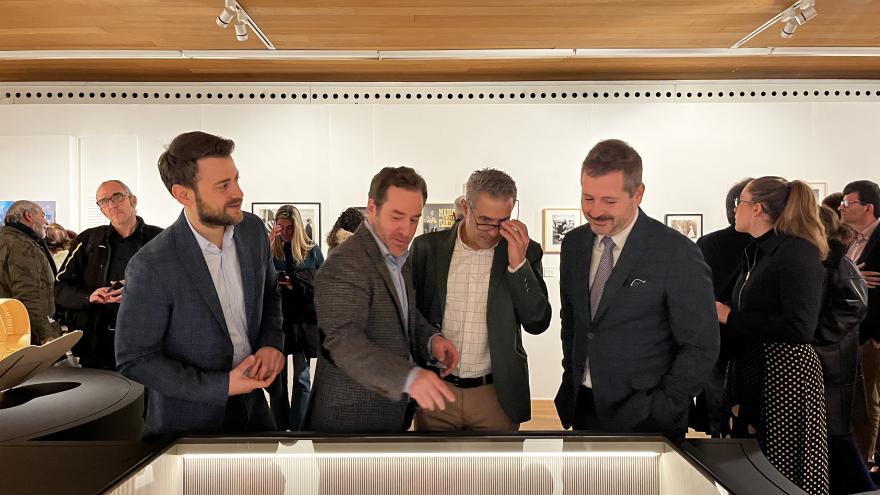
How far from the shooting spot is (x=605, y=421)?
8.01 ft

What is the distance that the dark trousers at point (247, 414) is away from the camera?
2258mm

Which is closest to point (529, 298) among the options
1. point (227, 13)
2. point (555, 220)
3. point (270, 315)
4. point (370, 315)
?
point (370, 315)

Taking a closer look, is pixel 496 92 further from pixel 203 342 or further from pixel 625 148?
pixel 203 342

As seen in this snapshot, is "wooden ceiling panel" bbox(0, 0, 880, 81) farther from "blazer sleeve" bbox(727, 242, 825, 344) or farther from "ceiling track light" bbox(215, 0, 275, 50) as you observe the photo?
"blazer sleeve" bbox(727, 242, 825, 344)

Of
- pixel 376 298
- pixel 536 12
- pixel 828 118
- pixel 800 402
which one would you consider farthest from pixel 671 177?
pixel 376 298

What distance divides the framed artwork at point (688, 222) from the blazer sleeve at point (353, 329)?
5240mm

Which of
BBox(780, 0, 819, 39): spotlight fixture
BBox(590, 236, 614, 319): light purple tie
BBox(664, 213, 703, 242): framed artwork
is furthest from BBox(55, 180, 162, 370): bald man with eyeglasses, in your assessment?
BBox(664, 213, 703, 242): framed artwork

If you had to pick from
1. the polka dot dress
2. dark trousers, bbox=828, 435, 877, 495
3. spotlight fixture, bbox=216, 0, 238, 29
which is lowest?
dark trousers, bbox=828, 435, 877, 495

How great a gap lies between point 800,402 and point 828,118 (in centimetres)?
497

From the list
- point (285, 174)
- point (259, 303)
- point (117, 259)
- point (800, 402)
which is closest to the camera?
point (259, 303)

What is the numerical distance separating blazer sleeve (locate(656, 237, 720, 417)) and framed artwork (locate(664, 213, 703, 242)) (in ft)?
15.0

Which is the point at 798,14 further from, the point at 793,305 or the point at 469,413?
the point at 469,413

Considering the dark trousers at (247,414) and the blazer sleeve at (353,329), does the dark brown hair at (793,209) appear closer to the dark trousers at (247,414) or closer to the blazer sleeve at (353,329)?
the blazer sleeve at (353,329)

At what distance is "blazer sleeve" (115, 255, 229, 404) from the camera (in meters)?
2.06
